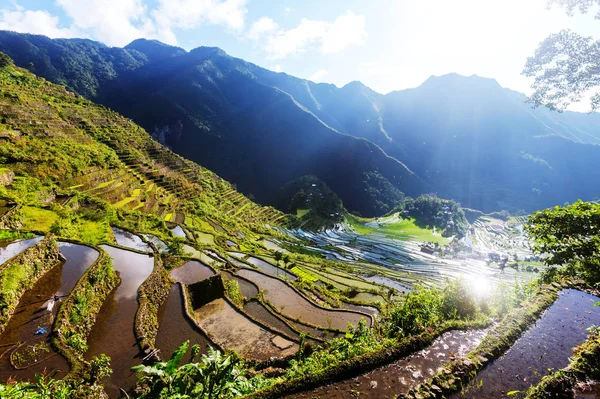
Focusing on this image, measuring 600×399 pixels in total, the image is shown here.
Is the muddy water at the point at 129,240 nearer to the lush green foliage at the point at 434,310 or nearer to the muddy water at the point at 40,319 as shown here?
the muddy water at the point at 40,319

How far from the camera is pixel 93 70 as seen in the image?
182 m

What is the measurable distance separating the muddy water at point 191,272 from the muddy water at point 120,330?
6.69 ft

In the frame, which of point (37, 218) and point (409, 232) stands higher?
point (37, 218)

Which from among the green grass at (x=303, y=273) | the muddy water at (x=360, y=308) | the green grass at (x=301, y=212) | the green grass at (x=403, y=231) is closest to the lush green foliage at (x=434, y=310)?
the muddy water at (x=360, y=308)

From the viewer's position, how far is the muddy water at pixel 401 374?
6.14 metres

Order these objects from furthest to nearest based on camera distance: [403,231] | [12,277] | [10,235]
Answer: [403,231], [10,235], [12,277]

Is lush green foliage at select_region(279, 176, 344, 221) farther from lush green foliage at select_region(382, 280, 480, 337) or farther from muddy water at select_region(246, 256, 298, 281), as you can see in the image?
lush green foliage at select_region(382, 280, 480, 337)

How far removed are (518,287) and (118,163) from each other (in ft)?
174

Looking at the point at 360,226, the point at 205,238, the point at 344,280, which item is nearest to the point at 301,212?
the point at 360,226

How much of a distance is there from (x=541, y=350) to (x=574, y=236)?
706 centimetres

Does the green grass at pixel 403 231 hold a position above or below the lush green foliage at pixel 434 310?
below

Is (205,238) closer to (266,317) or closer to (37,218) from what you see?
(37,218)

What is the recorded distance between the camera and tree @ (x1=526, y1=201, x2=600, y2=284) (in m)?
10.3

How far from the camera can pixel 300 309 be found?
60.0 ft
